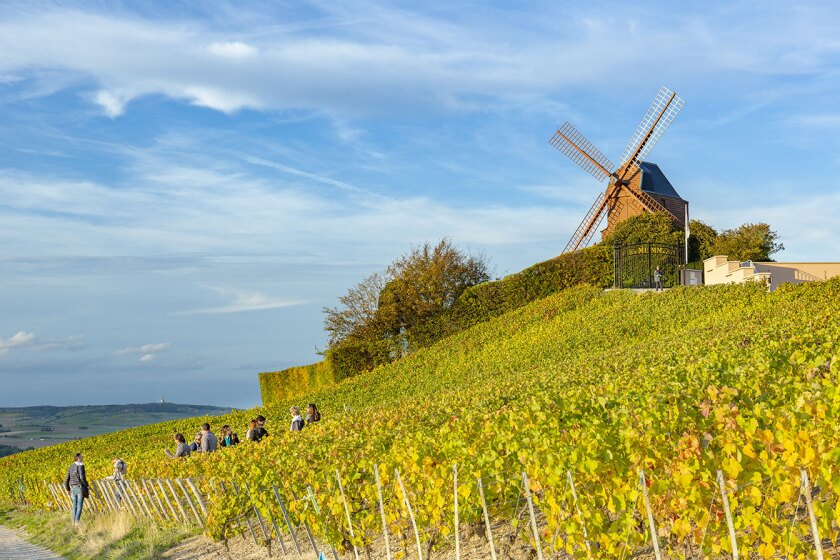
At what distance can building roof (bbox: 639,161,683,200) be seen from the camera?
50.6 metres

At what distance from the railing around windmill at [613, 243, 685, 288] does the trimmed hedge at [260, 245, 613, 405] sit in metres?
0.72

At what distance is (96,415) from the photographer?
14188cm

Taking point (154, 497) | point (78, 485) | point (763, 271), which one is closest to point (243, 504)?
point (154, 497)

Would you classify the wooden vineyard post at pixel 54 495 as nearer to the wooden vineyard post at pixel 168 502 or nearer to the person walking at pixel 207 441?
the person walking at pixel 207 441

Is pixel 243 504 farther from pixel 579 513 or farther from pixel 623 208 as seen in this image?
pixel 623 208

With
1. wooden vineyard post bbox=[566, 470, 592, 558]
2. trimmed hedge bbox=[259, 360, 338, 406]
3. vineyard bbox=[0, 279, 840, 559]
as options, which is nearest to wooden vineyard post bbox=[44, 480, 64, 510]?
vineyard bbox=[0, 279, 840, 559]

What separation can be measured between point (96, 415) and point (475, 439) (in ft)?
478

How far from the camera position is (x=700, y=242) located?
46.5 m

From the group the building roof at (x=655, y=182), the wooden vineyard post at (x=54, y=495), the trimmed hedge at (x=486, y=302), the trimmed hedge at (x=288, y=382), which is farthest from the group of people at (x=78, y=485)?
the building roof at (x=655, y=182)

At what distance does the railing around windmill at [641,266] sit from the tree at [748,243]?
18.3 ft

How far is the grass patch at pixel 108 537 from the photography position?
542 inches

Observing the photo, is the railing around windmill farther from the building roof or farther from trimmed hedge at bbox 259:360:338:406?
trimmed hedge at bbox 259:360:338:406

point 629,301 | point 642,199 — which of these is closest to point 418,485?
point 629,301

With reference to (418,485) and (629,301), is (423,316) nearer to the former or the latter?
(629,301)
